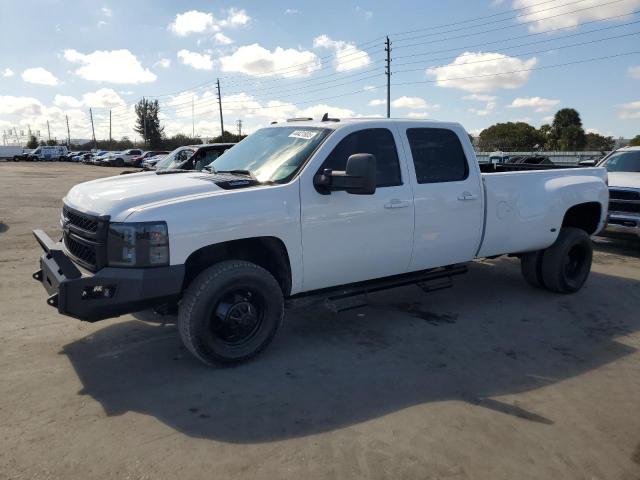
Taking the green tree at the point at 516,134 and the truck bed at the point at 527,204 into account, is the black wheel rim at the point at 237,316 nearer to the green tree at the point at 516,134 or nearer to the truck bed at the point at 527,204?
the truck bed at the point at 527,204

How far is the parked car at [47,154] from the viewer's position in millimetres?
67125

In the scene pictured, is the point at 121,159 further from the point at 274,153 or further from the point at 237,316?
the point at 237,316

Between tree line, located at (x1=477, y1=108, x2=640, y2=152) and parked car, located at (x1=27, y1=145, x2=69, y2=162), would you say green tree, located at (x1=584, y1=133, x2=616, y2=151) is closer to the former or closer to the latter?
tree line, located at (x1=477, y1=108, x2=640, y2=152)

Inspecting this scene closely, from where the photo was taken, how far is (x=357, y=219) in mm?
4434

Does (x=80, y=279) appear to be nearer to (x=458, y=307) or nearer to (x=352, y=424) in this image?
(x=352, y=424)

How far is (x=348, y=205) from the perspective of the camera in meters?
4.38

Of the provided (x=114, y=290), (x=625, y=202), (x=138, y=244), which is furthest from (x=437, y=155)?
(x=625, y=202)

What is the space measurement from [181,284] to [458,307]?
3.30 m

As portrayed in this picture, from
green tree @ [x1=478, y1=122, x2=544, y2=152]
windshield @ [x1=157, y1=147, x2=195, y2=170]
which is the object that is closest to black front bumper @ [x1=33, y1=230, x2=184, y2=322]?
windshield @ [x1=157, y1=147, x2=195, y2=170]

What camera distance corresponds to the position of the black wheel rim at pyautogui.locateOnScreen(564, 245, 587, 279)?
6.47m

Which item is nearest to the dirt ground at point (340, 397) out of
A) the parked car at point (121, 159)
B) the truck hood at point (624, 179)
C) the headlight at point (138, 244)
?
the headlight at point (138, 244)

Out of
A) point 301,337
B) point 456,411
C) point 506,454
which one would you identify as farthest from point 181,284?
point 506,454

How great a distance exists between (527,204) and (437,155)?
4.38ft

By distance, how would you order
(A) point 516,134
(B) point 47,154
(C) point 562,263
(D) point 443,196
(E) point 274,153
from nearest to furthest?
(E) point 274,153 → (D) point 443,196 → (C) point 562,263 → (B) point 47,154 → (A) point 516,134
